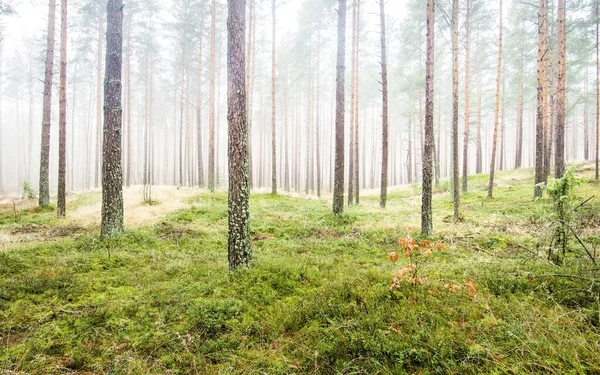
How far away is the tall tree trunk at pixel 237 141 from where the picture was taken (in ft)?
18.8

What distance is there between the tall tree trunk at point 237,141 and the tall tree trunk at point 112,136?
4.65 metres

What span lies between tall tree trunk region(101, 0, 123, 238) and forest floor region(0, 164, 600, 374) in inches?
31.4

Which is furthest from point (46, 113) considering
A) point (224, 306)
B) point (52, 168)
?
point (52, 168)

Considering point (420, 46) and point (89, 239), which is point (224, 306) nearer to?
point (89, 239)

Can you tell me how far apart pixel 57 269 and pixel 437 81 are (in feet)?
103

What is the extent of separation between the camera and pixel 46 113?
14.2 metres

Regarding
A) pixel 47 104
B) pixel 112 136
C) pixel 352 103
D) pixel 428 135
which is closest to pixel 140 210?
pixel 112 136

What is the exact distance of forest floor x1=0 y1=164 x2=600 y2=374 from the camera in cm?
299

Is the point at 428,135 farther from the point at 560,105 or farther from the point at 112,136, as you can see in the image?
the point at 560,105

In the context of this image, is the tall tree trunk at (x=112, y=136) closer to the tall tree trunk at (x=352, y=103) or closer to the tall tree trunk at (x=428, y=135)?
the tall tree trunk at (x=428, y=135)

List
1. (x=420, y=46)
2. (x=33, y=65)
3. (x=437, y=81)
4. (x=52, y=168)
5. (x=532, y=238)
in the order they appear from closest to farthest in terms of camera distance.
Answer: (x=532, y=238), (x=420, y=46), (x=437, y=81), (x=33, y=65), (x=52, y=168)

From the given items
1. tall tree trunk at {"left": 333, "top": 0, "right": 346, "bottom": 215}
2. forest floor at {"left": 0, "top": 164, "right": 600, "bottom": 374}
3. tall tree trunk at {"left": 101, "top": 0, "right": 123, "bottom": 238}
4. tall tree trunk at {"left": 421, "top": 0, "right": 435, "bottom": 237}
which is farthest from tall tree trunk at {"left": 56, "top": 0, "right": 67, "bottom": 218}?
tall tree trunk at {"left": 421, "top": 0, "right": 435, "bottom": 237}

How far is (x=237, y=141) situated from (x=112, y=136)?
5.11 m

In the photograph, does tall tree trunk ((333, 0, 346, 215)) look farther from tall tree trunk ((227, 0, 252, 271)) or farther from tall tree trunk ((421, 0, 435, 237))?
tall tree trunk ((227, 0, 252, 271))
